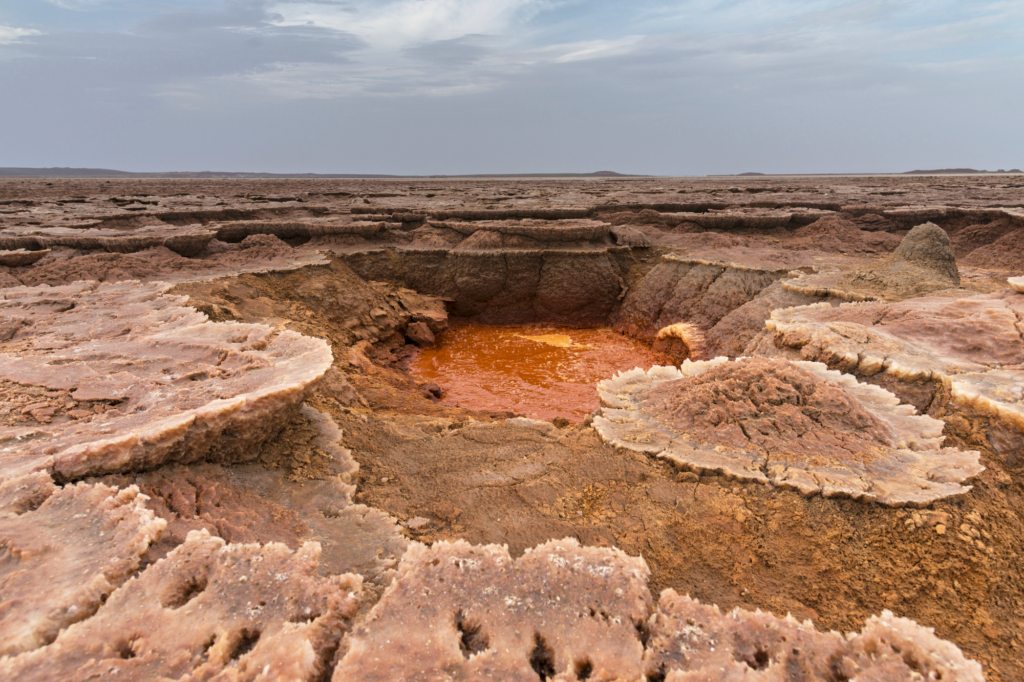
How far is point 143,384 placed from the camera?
117 inches

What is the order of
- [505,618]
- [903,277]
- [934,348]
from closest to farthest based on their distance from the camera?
[505,618] < [934,348] < [903,277]

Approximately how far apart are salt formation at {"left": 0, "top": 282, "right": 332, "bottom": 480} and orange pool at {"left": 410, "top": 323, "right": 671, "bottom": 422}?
3223 millimetres

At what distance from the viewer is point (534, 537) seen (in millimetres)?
2623

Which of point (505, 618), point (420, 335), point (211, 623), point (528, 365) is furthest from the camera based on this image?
point (420, 335)

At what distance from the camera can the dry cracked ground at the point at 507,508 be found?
1600 mm

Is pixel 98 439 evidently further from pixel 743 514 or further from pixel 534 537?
pixel 743 514

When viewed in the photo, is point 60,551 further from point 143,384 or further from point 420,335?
point 420,335

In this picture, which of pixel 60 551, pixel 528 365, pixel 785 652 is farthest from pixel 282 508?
pixel 528 365

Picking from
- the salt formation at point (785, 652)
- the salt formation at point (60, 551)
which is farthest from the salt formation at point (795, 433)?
the salt formation at point (60, 551)

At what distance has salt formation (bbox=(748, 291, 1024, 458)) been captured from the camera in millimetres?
3133

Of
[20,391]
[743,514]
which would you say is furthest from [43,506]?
[743,514]

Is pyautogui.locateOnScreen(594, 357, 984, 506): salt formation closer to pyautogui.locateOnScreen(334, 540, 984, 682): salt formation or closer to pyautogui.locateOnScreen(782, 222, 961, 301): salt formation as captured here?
pyautogui.locateOnScreen(334, 540, 984, 682): salt formation

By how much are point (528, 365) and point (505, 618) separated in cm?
641

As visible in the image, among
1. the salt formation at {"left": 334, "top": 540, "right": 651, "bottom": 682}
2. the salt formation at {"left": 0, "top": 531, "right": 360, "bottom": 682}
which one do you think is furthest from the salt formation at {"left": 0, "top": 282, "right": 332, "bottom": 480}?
the salt formation at {"left": 334, "top": 540, "right": 651, "bottom": 682}
